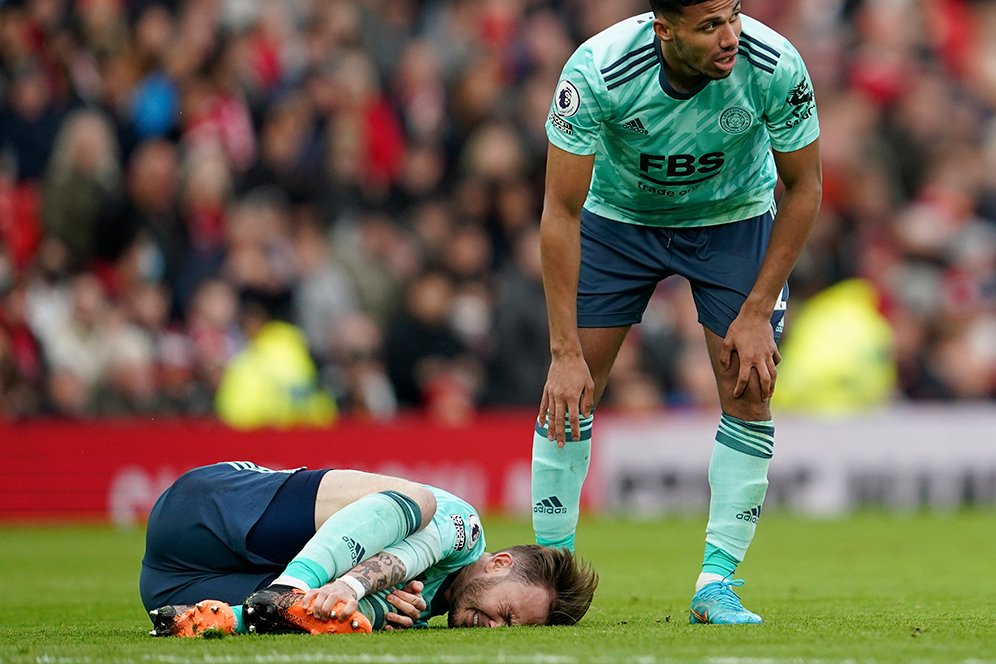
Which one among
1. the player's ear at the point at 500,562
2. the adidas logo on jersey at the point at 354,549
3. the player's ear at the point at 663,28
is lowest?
the player's ear at the point at 500,562

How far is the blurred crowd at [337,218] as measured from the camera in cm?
1513

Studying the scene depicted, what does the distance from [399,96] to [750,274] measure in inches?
431

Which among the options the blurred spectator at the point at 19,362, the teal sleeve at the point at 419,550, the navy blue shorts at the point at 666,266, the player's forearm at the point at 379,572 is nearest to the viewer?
the player's forearm at the point at 379,572

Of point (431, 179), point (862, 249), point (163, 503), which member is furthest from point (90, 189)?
point (163, 503)

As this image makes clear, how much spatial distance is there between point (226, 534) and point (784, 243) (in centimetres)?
242

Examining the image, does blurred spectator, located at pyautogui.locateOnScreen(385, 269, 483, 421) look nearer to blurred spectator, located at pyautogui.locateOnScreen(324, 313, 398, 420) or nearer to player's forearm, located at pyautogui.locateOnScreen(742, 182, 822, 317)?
blurred spectator, located at pyautogui.locateOnScreen(324, 313, 398, 420)

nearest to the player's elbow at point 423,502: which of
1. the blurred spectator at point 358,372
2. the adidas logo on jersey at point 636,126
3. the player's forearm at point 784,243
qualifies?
the player's forearm at point 784,243

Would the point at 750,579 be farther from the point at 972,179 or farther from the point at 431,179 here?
the point at 972,179

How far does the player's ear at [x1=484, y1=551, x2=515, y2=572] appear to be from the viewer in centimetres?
634

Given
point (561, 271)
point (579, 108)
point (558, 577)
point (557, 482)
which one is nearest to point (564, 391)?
point (561, 271)

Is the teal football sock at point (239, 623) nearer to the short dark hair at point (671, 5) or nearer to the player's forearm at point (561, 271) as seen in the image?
the player's forearm at point (561, 271)

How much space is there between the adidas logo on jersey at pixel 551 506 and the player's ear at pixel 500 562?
0.84m

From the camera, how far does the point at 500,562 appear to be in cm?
636

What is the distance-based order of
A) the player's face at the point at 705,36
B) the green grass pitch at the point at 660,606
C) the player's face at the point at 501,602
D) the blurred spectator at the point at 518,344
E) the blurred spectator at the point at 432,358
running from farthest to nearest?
1. the blurred spectator at the point at 518,344
2. the blurred spectator at the point at 432,358
3. the player's face at the point at 501,602
4. the player's face at the point at 705,36
5. the green grass pitch at the point at 660,606
